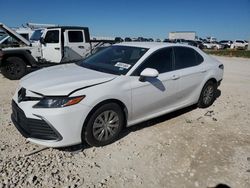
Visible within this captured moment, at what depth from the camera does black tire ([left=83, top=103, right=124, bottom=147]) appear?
3725 millimetres

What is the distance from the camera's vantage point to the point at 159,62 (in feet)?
15.2

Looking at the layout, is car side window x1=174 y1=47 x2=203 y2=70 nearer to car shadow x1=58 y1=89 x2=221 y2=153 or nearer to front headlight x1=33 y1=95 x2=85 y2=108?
car shadow x1=58 y1=89 x2=221 y2=153

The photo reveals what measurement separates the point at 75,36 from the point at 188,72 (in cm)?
643

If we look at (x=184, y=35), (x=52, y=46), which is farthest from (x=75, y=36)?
(x=184, y=35)

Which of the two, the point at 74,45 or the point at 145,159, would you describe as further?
the point at 74,45

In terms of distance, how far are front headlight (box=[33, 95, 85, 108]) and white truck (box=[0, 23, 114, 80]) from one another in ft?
21.0

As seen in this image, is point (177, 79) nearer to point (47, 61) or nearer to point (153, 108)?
point (153, 108)

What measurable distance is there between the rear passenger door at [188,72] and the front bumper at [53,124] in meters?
2.24

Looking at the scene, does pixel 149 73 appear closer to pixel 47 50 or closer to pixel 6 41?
pixel 47 50

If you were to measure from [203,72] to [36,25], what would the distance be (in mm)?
12090

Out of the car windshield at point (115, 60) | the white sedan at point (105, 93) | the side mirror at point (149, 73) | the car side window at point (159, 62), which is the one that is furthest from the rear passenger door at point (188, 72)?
the side mirror at point (149, 73)

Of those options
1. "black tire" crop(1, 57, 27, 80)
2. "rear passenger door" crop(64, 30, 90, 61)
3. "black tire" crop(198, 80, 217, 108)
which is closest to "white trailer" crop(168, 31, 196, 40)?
"rear passenger door" crop(64, 30, 90, 61)

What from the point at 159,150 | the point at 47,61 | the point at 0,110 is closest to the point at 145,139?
the point at 159,150

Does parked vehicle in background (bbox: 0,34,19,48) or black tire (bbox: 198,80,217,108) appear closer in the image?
black tire (bbox: 198,80,217,108)
